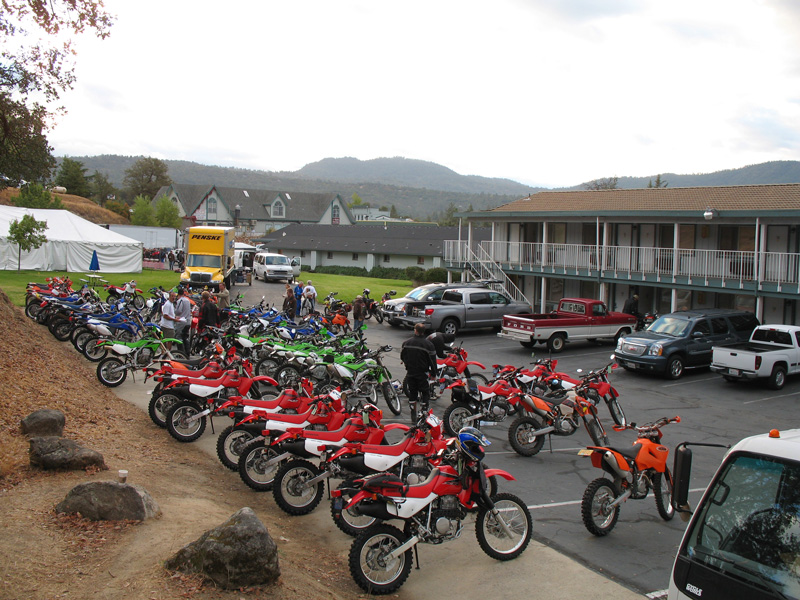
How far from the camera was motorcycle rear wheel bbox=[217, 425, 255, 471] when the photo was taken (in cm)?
829

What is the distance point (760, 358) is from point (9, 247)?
125 feet

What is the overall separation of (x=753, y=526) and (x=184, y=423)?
25.5 ft

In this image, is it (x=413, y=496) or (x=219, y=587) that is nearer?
(x=219, y=587)

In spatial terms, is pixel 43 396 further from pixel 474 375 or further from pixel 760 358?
pixel 760 358

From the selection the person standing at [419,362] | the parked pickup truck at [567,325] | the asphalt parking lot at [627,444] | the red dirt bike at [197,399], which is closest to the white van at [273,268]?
the asphalt parking lot at [627,444]

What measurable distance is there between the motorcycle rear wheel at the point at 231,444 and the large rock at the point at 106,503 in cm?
237

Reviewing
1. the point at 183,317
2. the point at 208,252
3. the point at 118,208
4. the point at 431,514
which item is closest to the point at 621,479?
the point at 431,514

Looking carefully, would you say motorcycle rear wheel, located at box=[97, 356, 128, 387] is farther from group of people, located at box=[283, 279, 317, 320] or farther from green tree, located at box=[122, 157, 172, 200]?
green tree, located at box=[122, 157, 172, 200]

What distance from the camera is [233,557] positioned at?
472 centimetres

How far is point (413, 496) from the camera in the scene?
227 inches

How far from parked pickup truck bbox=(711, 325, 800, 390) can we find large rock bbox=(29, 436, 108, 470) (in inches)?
568

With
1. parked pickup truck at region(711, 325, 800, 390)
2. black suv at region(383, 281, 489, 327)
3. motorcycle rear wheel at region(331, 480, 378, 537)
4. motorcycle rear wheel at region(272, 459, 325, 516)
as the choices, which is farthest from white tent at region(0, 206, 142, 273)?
motorcycle rear wheel at region(331, 480, 378, 537)

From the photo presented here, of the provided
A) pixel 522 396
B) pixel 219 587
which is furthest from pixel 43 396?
pixel 522 396

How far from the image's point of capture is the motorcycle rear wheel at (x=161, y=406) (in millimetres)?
9977
